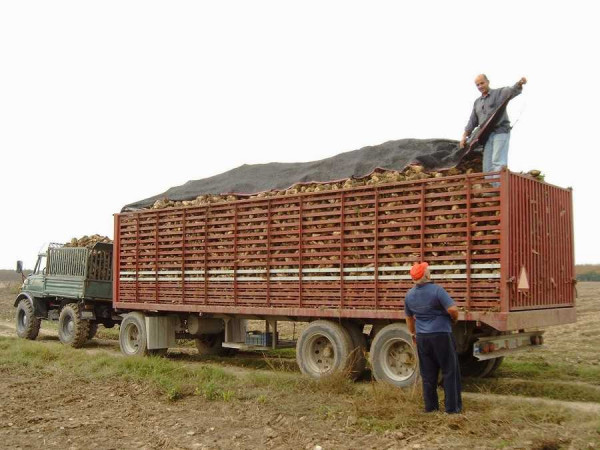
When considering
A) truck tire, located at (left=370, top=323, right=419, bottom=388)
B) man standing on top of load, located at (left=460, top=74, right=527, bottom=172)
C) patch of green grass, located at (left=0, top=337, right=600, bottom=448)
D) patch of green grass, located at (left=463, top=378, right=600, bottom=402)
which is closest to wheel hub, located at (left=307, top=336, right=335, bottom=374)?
patch of green grass, located at (left=0, top=337, right=600, bottom=448)

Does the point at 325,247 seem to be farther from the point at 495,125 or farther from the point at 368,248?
the point at 495,125

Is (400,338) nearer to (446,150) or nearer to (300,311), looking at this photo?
(300,311)

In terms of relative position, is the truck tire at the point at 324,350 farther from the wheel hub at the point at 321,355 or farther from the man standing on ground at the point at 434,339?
the man standing on ground at the point at 434,339

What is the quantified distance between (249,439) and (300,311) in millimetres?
3782

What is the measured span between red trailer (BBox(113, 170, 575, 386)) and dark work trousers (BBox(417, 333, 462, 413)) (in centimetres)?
122

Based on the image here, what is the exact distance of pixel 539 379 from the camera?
10.4 meters

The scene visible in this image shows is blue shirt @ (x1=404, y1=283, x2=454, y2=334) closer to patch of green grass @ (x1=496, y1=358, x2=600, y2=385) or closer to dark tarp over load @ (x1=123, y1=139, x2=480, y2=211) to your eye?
dark tarp over load @ (x1=123, y1=139, x2=480, y2=211)

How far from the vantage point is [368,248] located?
9930 mm

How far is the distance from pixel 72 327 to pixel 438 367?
1137 cm

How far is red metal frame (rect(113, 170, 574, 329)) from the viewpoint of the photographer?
8.68m

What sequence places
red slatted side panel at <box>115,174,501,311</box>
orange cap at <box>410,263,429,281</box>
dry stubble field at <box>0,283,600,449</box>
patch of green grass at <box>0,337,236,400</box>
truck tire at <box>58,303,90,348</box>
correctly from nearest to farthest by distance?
1. dry stubble field at <box>0,283,600,449</box>
2. orange cap at <box>410,263,429,281</box>
3. red slatted side panel at <box>115,174,501,311</box>
4. patch of green grass at <box>0,337,236,400</box>
5. truck tire at <box>58,303,90,348</box>

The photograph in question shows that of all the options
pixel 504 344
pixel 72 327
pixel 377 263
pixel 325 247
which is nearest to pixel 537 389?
pixel 504 344

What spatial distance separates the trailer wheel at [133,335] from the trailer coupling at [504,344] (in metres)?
7.25

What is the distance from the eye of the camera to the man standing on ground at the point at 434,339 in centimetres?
740
